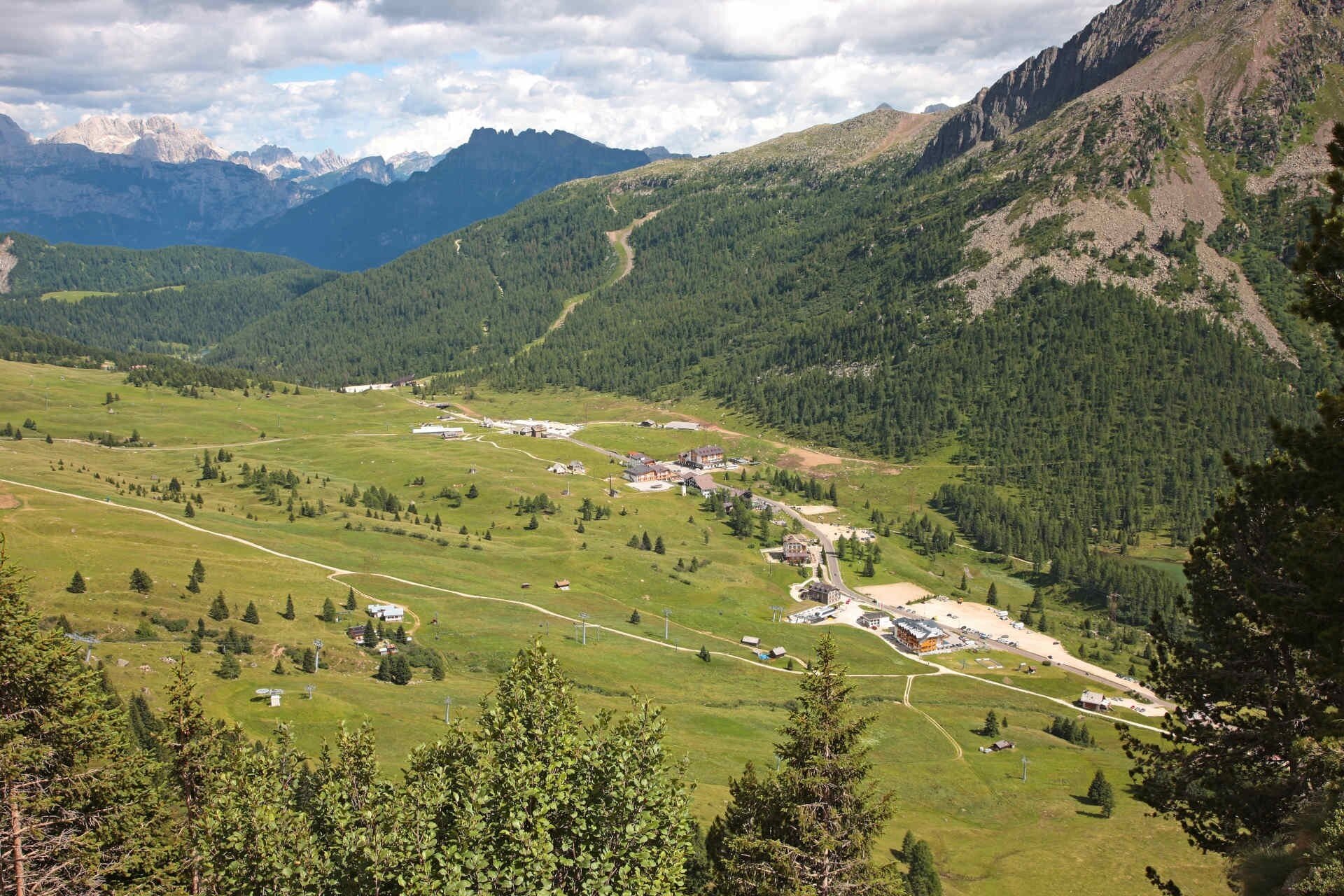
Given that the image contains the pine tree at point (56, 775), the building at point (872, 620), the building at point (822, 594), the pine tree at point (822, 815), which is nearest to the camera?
the pine tree at point (56, 775)

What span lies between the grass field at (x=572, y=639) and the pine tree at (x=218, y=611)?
1265 mm

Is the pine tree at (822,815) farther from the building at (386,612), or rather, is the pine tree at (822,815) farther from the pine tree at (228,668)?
the building at (386,612)

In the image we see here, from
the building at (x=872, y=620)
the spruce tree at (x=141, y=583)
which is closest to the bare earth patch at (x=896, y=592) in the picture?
the building at (x=872, y=620)

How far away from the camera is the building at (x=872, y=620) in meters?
149

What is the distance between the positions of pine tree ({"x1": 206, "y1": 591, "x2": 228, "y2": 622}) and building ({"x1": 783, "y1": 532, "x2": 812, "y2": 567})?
105305mm

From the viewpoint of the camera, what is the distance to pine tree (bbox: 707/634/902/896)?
34.5 metres

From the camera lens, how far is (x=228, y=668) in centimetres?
8994

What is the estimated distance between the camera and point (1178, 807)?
36031 mm

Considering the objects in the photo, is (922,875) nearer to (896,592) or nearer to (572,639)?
(572,639)

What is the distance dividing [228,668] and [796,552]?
113095mm

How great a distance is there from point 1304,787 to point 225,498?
18362 centimetres

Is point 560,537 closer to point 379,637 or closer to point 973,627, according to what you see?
point 379,637

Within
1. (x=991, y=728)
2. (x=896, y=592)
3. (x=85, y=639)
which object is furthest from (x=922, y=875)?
(x=896, y=592)

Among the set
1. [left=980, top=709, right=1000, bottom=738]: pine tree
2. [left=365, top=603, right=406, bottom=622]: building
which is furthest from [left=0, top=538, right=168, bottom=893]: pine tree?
[left=980, top=709, right=1000, bottom=738]: pine tree
